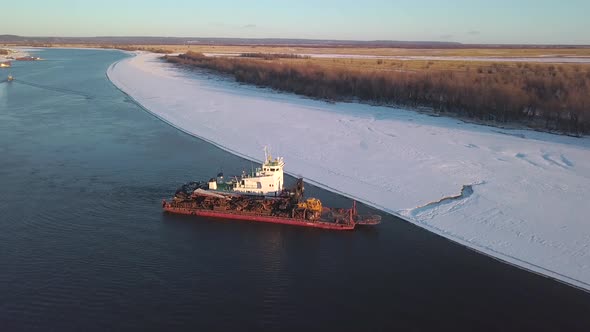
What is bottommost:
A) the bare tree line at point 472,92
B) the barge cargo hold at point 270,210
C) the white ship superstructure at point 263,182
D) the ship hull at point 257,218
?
the ship hull at point 257,218

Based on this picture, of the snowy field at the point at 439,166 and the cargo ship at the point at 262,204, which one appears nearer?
the snowy field at the point at 439,166

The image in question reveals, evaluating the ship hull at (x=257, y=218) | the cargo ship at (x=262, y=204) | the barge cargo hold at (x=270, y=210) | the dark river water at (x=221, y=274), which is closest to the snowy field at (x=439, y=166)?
the dark river water at (x=221, y=274)

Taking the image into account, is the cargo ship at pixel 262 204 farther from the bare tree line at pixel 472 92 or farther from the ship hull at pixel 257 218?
the bare tree line at pixel 472 92

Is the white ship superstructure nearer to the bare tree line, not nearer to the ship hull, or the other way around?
the ship hull

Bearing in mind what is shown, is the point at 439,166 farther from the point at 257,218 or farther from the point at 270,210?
the point at 257,218

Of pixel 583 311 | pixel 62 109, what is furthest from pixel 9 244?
pixel 62 109

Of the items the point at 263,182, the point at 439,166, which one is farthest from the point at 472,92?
the point at 263,182

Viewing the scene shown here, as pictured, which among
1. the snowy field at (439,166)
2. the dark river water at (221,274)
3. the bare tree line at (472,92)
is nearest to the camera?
the dark river water at (221,274)
